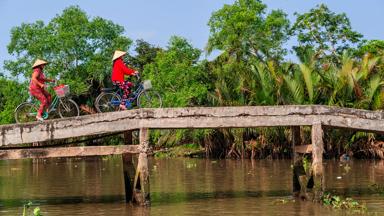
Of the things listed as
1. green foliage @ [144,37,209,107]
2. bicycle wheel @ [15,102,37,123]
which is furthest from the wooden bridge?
green foliage @ [144,37,209,107]

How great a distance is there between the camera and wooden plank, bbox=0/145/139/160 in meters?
12.2

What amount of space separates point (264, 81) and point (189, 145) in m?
8.43

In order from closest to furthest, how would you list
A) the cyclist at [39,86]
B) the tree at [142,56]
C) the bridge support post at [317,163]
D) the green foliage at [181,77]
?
the bridge support post at [317,163]
the cyclist at [39,86]
the green foliage at [181,77]
the tree at [142,56]

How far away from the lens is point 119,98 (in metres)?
14.4

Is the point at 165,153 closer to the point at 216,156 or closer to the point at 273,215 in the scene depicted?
the point at 216,156

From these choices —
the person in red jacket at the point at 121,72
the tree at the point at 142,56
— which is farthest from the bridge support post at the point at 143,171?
the tree at the point at 142,56

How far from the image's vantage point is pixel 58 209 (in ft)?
40.8

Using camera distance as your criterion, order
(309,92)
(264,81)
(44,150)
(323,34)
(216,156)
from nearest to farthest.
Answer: (44,150)
(309,92)
(264,81)
(216,156)
(323,34)

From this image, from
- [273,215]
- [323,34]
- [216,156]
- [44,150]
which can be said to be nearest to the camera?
[273,215]

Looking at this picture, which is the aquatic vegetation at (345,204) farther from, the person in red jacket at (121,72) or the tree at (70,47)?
the tree at (70,47)

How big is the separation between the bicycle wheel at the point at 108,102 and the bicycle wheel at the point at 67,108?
501 mm

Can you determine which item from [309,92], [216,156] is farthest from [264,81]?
[216,156]

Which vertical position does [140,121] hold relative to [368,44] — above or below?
below

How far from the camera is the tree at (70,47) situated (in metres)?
34.9
